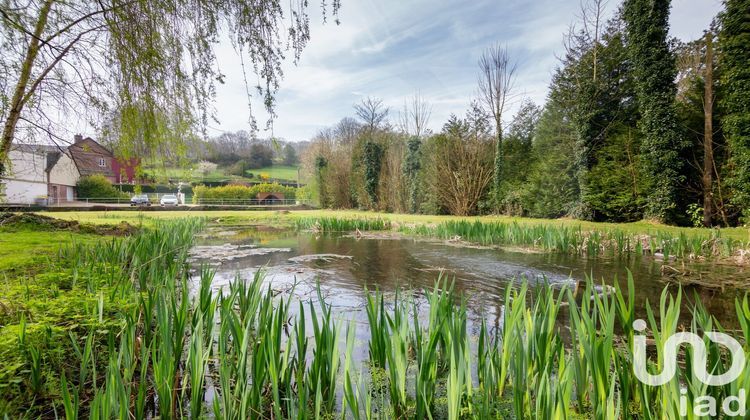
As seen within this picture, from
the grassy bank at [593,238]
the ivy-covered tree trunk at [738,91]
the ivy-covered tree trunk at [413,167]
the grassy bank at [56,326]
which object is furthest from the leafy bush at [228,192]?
the ivy-covered tree trunk at [738,91]

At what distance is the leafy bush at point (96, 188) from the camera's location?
25594mm

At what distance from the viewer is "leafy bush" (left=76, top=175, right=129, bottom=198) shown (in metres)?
25.6

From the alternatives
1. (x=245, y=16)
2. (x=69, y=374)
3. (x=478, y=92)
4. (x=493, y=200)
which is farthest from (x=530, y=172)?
(x=69, y=374)

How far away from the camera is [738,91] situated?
998 centimetres

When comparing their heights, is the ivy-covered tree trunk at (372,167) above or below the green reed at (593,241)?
above

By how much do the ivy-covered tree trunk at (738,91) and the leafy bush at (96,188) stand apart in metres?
32.6

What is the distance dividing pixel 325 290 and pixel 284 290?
0.49m

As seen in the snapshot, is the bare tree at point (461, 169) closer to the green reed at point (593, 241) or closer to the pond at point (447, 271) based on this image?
the green reed at point (593, 241)

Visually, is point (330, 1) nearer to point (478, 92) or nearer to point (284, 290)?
point (284, 290)

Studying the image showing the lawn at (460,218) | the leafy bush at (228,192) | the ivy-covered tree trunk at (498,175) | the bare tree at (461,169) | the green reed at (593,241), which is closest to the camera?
the green reed at (593,241)

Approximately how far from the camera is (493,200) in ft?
60.6

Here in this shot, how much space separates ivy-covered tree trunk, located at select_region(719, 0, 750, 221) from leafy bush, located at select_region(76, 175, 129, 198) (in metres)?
32.6

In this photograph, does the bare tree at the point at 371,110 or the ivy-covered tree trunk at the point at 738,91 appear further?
the bare tree at the point at 371,110

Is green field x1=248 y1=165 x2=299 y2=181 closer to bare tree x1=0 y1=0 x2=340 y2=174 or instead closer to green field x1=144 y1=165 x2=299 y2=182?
green field x1=144 y1=165 x2=299 y2=182
